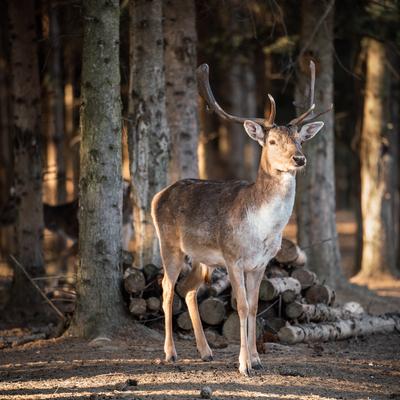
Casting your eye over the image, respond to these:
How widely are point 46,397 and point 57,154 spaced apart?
472 inches

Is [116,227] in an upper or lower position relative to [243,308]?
upper

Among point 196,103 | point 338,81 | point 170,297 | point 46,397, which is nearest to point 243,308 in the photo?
point 170,297

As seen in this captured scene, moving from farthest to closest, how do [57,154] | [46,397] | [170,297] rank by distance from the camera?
[57,154]
[170,297]
[46,397]

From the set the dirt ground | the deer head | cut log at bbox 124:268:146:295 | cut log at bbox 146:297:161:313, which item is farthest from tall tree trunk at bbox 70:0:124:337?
the deer head

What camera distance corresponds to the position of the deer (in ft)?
30.0

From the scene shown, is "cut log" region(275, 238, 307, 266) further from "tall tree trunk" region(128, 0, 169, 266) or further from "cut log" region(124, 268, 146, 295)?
"cut log" region(124, 268, 146, 295)

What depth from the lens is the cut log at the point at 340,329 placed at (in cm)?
1095

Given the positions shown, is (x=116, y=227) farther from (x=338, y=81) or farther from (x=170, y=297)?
(x=338, y=81)

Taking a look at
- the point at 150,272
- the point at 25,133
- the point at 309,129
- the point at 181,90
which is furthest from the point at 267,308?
the point at 25,133

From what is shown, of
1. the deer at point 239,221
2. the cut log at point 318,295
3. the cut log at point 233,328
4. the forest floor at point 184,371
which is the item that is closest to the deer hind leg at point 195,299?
the deer at point 239,221

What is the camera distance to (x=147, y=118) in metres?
12.1

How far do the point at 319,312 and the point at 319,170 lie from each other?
520 centimetres

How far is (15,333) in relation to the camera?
12391 mm

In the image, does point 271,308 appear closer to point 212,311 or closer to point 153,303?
point 212,311
